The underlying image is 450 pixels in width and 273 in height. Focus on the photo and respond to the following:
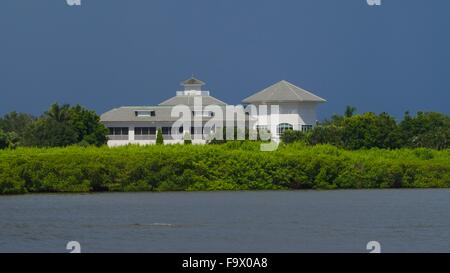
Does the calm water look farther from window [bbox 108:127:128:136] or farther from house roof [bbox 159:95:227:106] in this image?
house roof [bbox 159:95:227:106]

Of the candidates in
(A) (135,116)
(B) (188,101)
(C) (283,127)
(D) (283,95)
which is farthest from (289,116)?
(A) (135,116)

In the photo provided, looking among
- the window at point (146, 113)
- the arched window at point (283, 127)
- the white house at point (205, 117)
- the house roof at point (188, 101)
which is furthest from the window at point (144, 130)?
the arched window at point (283, 127)

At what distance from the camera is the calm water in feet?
131

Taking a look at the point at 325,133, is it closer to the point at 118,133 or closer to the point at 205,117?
the point at 205,117

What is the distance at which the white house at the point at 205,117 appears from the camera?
98.6 meters

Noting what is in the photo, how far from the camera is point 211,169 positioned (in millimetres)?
71938

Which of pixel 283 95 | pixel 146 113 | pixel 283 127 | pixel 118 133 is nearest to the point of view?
pixel 283 127

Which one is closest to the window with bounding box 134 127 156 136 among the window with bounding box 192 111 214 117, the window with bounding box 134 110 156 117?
the window with bounding box 134 110 156 117

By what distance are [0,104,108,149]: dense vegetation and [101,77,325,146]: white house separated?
5.85m

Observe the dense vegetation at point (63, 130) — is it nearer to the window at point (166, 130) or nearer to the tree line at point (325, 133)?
the tree line at point (325, 133)

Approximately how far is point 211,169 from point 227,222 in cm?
2443

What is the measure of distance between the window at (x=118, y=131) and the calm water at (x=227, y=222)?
1296 inches

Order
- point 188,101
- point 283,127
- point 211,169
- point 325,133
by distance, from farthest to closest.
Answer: point 188,101, point 283,127, point 325,133, point 211,169
